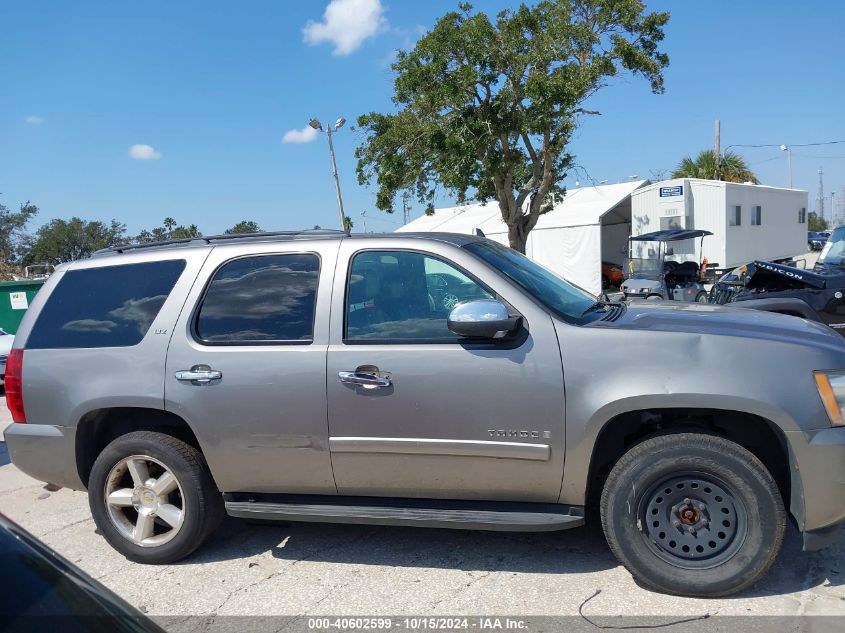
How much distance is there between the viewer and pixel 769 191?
2819 centimetres

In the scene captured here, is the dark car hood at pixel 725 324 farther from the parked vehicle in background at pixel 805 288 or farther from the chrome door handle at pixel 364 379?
the parked vehicle in background at pixel 805 288

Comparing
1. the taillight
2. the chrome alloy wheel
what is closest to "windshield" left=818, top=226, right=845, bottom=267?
the chrome alloy wheel

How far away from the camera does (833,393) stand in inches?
120

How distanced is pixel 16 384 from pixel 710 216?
25001 mm

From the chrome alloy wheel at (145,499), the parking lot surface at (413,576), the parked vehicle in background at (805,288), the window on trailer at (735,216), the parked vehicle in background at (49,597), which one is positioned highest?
the window on trailer at (735,216)

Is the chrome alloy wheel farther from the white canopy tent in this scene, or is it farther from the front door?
the white canopy tent

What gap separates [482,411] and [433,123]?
15549 mm

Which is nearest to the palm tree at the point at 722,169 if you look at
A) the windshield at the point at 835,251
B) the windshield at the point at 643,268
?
the windshield at the point at 643,268

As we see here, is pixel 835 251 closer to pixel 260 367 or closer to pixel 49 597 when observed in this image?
pixel 260 367

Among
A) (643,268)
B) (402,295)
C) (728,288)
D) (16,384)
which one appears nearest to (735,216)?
(643,268)

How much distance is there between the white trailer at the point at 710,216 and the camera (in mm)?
24625

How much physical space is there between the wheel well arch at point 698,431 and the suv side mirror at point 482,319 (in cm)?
69

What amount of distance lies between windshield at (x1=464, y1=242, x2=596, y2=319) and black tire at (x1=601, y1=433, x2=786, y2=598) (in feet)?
2.80

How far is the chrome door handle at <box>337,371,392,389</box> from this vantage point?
345 cm
